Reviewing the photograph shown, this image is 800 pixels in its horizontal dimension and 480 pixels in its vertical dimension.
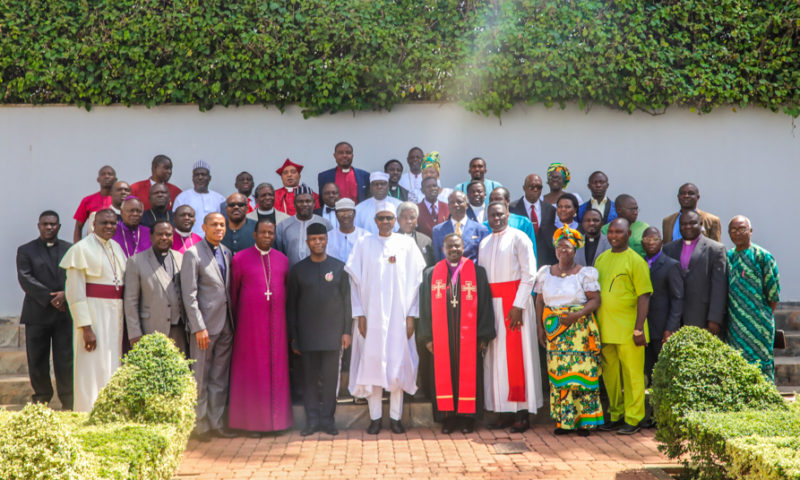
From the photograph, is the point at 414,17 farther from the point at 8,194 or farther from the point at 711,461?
the point at 711,461

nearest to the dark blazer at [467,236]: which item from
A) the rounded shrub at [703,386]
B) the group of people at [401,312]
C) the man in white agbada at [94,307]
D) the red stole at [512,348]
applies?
the group of people at [401,312]

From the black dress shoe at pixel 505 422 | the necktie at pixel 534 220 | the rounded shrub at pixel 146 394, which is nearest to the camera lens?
the rounded shrub at pixel 146 394

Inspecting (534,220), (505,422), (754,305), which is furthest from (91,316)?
(754,305)

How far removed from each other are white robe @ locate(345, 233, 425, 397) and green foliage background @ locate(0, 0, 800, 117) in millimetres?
3242

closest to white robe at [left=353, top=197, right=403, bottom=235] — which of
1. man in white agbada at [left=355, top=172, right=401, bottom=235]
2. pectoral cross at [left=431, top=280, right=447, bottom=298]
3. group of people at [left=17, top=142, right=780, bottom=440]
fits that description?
man in white agbada at [left=355, top=172, right=401, bottom=235]

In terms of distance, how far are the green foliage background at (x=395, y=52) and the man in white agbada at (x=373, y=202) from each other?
1.82 metres

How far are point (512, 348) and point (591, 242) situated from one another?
146 centimetres

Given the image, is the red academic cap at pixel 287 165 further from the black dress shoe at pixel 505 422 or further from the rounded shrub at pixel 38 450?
the rounded shrub at pixel 38 450

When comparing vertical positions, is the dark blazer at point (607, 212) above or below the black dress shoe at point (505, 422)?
A: above

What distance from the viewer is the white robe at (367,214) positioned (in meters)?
8.91

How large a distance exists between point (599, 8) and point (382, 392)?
19.8ft

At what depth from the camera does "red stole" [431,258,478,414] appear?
7.50 m

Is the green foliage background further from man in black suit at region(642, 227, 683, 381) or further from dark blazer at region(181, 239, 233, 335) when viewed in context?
dark blazer at region(181, 239, 233, 335)

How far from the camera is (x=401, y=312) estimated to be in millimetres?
7691
